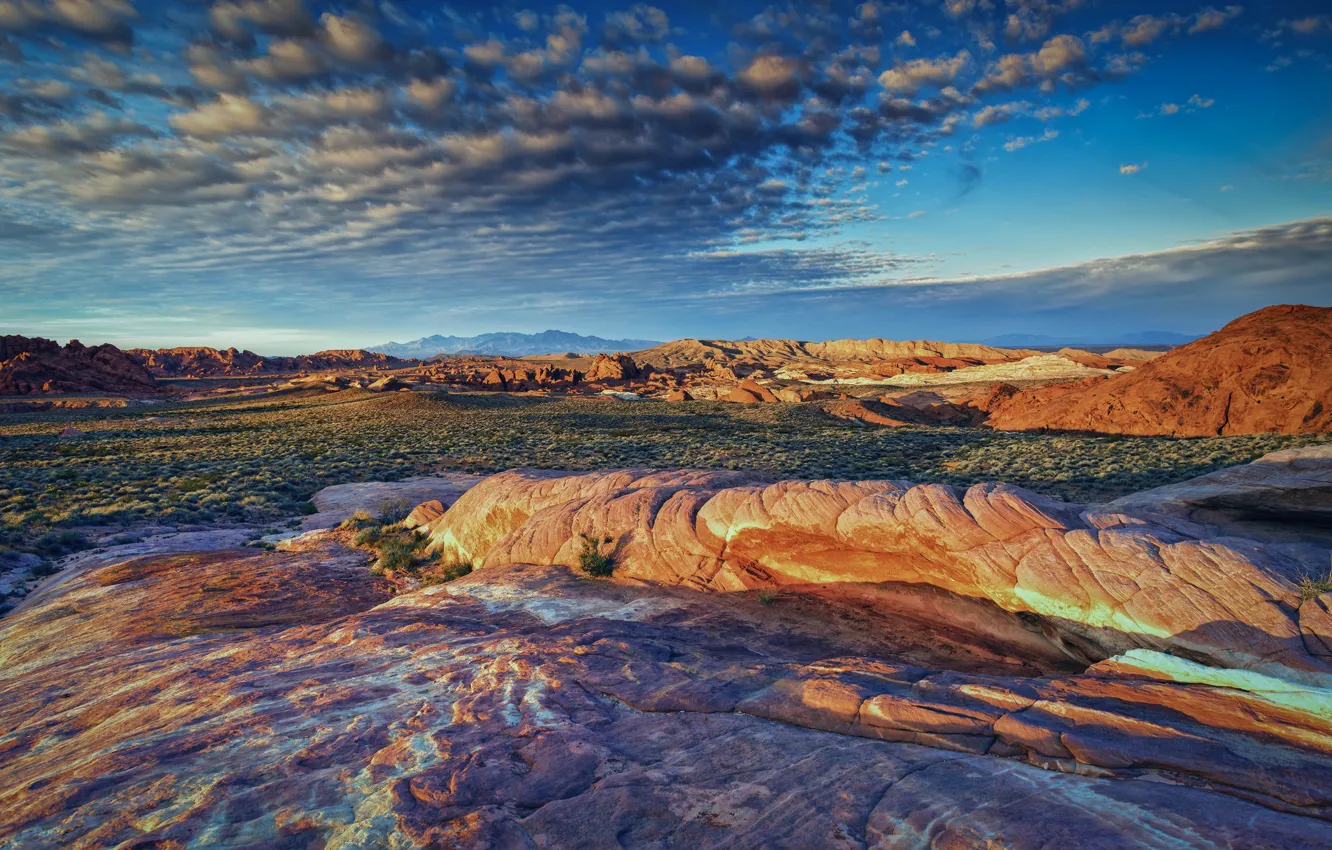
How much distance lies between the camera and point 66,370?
9538cm

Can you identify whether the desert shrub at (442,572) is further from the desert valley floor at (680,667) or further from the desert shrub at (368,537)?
the desert shrub at (368,537)

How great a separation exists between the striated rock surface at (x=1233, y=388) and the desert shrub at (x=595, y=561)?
37515 millimetres

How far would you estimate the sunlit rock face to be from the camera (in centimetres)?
665

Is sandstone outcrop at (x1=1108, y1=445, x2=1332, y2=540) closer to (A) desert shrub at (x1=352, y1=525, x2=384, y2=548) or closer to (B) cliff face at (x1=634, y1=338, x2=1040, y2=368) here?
(A) desert shrub at (x1=352, y1=525, x2=384, y2=548)

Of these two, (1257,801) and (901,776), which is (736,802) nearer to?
(901,776)

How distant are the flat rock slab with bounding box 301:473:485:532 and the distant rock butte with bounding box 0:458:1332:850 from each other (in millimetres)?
7904

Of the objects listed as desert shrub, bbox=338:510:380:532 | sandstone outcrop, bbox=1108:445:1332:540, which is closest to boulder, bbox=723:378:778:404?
sandstone outcrop, bbox=1108:445:1332:540

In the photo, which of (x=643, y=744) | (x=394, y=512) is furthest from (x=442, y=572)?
(x=643, y=744)

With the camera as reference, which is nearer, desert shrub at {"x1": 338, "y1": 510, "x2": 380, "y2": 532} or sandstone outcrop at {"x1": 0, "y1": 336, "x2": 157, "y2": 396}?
desert shrub at {"x1": 338, "y1": 510, "x2": 380, "y2": 532}

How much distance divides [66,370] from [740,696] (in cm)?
13160

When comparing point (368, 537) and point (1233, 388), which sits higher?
point (1233, 388)

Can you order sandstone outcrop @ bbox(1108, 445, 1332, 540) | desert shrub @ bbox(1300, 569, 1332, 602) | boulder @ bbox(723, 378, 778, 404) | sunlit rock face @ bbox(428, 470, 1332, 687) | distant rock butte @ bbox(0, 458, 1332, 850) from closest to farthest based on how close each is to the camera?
distant rock butte @ bbox(0, 458, 1332, 850)
desert shrub @ bbox(1300, 569, 1332, 602)
sunlit rock face @ bbox(428, 470, 1332, 687)
sandstone outcrop @ bbox(1108, 445, 1332, 540)
boulder @ bbox(723, 378, 778, 404)

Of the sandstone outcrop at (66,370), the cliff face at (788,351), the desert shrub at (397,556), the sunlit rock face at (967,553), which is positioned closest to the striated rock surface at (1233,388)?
the sunlit rock face at (967,553)

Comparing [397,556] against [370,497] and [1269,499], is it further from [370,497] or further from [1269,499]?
[1269,499]
